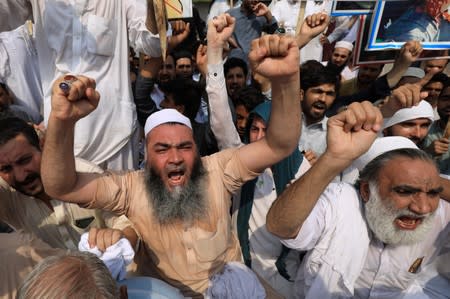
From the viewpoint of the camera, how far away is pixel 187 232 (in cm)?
215

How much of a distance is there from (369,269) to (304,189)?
38.0 inches

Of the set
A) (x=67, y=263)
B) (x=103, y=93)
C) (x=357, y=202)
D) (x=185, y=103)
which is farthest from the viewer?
(x=185, y=103)

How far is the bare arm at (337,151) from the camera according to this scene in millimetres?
1475

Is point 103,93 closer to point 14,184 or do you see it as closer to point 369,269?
point 14,184

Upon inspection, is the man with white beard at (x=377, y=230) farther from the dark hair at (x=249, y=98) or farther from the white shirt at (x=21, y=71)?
the white shirt at (x=21, y=71)

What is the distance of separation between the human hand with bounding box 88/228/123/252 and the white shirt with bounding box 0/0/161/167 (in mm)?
1091

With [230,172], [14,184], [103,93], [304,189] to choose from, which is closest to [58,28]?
[103,93]

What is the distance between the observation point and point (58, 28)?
8.04 ft

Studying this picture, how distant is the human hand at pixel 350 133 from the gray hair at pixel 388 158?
0.63 meters

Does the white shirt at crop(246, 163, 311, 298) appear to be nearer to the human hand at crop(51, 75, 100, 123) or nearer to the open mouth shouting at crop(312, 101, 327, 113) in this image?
the open mouth shouting at crop(312, 101, 327, 113)

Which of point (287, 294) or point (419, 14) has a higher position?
point (419, 14)

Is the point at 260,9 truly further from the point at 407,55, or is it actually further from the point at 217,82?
the point at 217,82

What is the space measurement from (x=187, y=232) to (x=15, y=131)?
121 cm

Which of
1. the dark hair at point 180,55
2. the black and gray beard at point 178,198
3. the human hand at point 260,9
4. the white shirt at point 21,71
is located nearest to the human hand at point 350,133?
the black and gray beard at point 178,198
